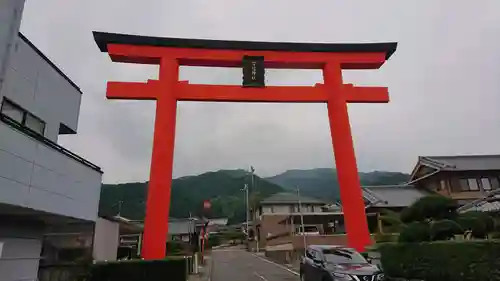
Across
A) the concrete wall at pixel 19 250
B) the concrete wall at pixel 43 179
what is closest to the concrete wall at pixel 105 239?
the concrete wall at pixel 19 250

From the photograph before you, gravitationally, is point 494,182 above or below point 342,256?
above

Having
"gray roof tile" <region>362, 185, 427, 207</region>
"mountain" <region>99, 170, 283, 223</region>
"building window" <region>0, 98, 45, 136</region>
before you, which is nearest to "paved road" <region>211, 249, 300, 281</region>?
"gray roof tile" <region>362, 185, 427, 207</region>

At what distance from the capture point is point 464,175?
1231 inches

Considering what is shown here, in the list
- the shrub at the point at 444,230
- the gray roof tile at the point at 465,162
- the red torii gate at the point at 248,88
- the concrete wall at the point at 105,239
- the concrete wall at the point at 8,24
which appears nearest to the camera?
the concrete wall at the point at 8,24

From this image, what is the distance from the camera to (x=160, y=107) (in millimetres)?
14500

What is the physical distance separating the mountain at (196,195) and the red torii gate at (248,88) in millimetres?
33752

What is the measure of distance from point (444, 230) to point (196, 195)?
270 ft

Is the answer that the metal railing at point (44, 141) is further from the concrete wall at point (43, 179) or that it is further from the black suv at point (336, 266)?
the black suv at point (336, 266)

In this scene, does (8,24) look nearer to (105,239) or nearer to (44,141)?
(44,141)

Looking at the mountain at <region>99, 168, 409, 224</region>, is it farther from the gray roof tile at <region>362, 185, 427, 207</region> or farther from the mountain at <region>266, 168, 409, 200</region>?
the gray roof tile at <region>362, 185, 427, 207</region>

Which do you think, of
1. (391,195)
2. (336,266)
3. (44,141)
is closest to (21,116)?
(44,141)

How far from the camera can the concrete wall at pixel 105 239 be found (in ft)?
54.7

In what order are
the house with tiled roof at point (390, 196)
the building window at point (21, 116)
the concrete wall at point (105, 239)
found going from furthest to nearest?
the house with tiled roof at point (390, 196) → the concrete wall at point (105, 239) → the building window at point (21, 116)

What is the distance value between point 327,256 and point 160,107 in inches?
334
